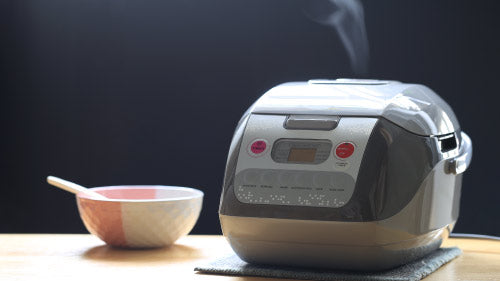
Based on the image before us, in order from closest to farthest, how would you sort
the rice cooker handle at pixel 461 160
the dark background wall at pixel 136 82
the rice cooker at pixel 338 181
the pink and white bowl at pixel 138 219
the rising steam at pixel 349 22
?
the rice cooker at pixel 338 181
the rice cooker handle at pixel 461 160
the pink and white bowl at pixel 138 219
the rising steam at pixel 349 22
the dark background wall at pixel 136 82

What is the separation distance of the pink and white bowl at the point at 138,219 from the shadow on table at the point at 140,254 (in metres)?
0.01

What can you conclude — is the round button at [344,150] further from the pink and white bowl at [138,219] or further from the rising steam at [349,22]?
the rising steam at [349,22]

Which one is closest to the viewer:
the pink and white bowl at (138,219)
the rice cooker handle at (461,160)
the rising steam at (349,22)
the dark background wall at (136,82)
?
the rice cooker handle at (461,160)

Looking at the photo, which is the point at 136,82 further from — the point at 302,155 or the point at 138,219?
the point at 302,155

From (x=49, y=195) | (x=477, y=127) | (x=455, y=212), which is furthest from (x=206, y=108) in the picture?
(x=455, y=212)

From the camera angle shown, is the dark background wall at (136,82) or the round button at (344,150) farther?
the dark background wall at (136,82)

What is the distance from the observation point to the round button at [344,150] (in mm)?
936

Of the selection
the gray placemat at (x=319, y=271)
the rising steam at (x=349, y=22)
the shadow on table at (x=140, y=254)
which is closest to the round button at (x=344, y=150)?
the gray placemat at (x=319, y=271)

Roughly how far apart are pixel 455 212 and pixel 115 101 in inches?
32.3

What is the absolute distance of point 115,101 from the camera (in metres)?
1.66

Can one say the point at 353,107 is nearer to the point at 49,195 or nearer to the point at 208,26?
the point at 208,26

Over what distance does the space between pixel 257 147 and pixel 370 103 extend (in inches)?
5.9

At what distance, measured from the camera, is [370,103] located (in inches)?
38.4

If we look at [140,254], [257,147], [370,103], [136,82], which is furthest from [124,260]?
[136,82]
